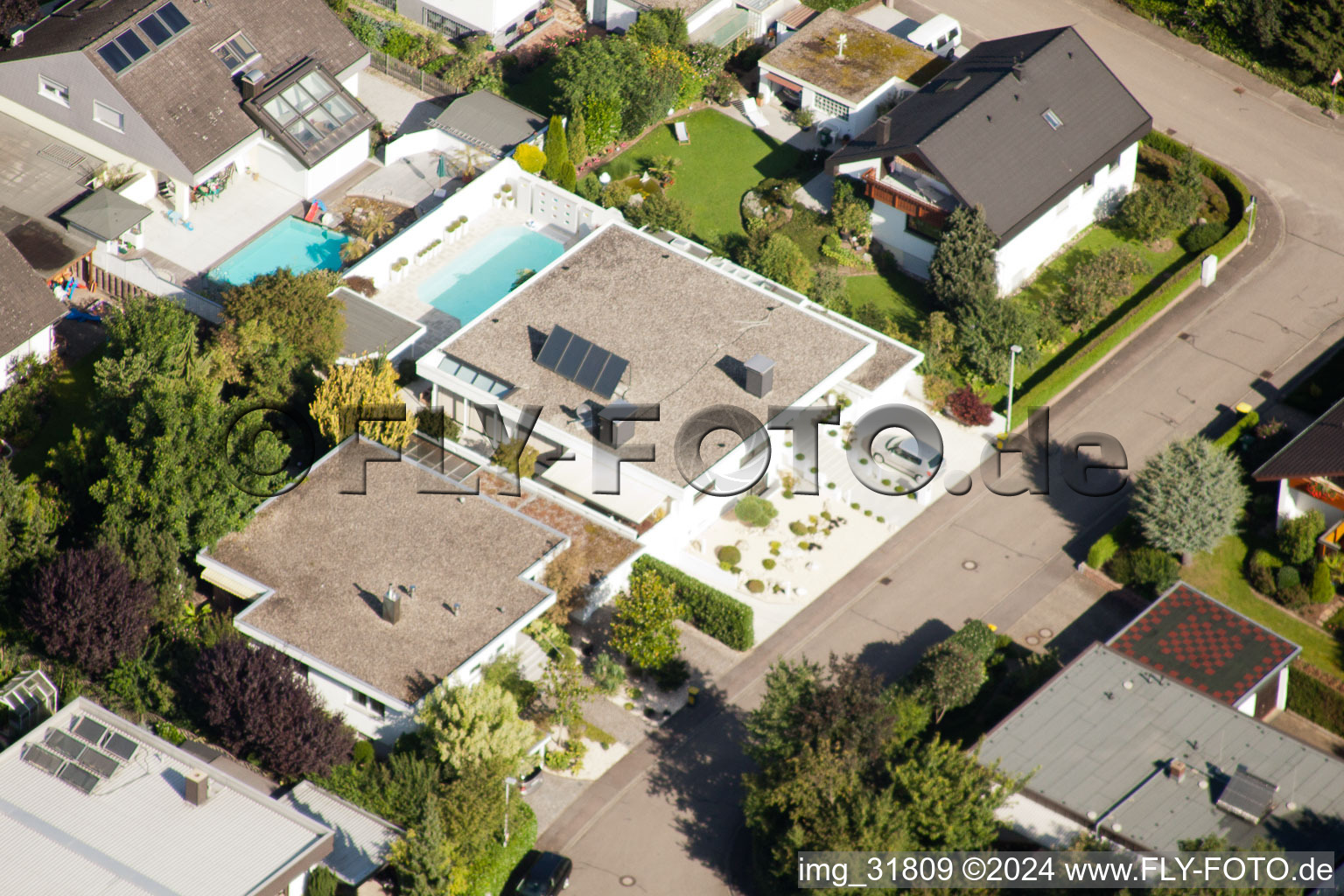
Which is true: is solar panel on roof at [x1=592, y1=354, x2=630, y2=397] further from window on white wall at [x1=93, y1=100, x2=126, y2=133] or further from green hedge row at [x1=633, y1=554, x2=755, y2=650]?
window on white wall at [x1=93, y1=100, x2=126, y2=133]

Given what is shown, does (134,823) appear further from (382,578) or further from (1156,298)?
(1156,298)

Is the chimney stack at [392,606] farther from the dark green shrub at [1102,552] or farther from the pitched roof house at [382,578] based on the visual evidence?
the dark green shrub at [1102,552]

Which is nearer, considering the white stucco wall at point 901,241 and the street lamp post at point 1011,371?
the street lamp post at point 1011,371

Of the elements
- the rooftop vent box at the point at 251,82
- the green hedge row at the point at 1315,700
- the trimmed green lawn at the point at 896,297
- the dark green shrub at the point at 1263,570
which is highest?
the rooftop vent box at the point at 251,82

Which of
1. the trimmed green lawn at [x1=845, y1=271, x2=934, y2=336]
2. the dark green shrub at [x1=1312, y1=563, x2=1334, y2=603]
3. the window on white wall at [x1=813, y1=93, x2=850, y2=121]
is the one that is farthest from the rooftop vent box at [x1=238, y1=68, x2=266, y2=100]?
the dark green shrub at [x1=1312, y1=563, x2=1334, y2=603]

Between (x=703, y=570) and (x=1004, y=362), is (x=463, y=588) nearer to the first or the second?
(x=703, y=570)

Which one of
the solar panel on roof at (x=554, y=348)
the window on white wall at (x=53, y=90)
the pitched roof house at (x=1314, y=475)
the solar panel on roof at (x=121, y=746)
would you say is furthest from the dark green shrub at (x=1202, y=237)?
the solar panel on roof at (x=121, y=746)

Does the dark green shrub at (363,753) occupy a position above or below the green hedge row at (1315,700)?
above

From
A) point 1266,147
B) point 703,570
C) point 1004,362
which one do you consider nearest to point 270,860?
point 703,570
